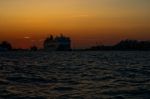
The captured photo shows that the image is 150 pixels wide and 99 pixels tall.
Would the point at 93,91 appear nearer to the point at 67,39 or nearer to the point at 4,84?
the point at 4,84

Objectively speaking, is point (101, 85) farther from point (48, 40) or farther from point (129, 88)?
point (48, 40)

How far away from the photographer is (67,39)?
171 metres

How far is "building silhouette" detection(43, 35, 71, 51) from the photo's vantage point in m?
164

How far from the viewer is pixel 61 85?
18.8 meters

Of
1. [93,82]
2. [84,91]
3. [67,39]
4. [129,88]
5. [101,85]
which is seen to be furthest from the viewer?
[67,39]

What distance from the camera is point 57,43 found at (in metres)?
163

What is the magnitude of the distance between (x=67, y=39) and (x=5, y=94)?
156m

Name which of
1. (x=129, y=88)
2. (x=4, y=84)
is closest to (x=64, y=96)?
(x=129, y=88)

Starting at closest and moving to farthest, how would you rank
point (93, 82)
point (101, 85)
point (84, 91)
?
point (84, 91)
point (101, 85)
point (93, 82)

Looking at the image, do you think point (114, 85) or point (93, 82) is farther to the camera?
point (93, 82)

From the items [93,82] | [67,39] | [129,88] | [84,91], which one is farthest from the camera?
[67,39]

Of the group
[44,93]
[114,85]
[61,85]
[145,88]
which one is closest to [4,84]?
[61,85]

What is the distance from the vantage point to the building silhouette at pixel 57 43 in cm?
16400

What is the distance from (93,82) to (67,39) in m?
151
